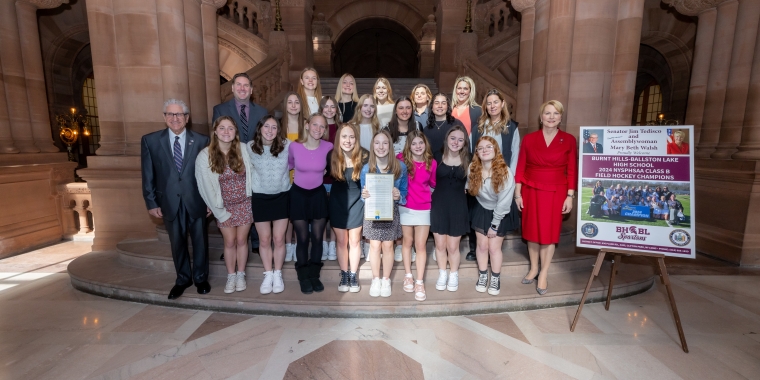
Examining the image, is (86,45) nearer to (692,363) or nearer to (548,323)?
(548,323)

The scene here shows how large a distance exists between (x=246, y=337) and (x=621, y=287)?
4.32 meters

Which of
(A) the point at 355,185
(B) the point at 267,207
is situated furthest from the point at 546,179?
(B) the point at 267,207

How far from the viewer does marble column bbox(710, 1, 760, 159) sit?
573 centimetres

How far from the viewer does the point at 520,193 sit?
391cm

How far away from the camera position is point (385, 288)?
3.82 meters

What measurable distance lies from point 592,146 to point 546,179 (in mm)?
536

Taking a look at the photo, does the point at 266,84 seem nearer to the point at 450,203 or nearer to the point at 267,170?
the point at 267,170

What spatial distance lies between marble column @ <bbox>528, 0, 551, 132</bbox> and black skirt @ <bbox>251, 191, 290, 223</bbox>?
4.77 m

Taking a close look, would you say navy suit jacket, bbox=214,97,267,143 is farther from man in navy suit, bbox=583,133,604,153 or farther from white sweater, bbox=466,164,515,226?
man in navy suit, bbox=583,133,604,153

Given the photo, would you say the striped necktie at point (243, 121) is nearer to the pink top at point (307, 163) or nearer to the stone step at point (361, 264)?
the pink top at point (307, 163)

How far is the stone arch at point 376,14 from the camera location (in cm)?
1658

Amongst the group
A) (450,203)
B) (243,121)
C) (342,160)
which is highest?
(243,121)

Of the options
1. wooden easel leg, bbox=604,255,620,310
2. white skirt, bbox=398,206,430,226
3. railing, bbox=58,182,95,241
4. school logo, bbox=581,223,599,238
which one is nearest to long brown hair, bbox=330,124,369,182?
white skirt, bbox=398,206,430,226

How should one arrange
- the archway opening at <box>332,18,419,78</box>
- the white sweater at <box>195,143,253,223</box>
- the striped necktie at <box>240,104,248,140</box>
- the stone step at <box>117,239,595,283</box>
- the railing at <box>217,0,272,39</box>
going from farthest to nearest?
the archway opening at <box>332,18,419,78</box>, the railing at <box>217,0,272,39</box>, the stone step at <box>117,239,595,283</box>, the striped necktie at <box>240,104,248,140</box>, the white sweater at <box>195,143,253,223</box>
